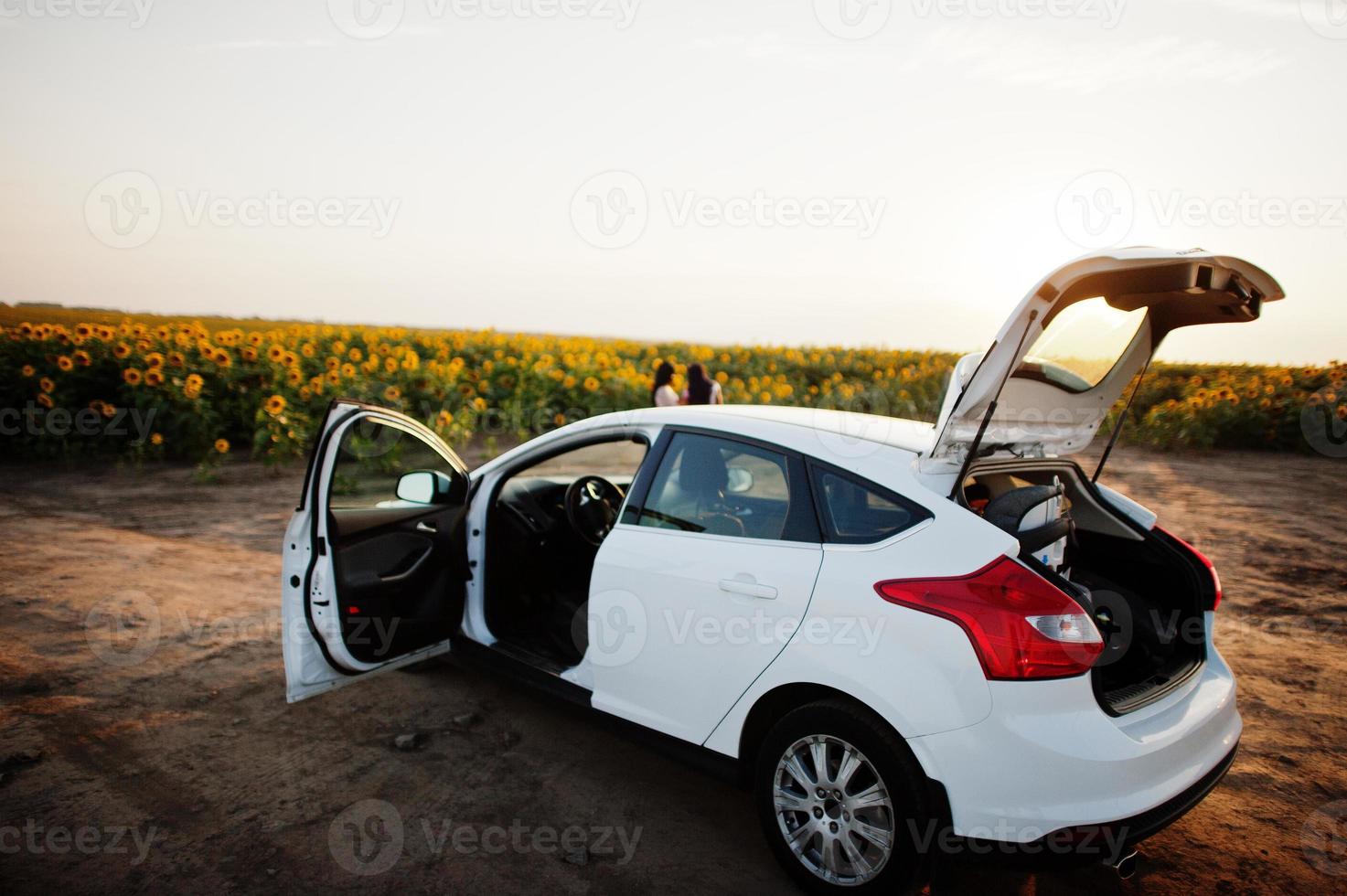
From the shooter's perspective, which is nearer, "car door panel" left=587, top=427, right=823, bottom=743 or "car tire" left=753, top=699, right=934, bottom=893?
"car tire" left=753, top=699, right=934, bottom=893

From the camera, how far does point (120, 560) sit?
6000 mm

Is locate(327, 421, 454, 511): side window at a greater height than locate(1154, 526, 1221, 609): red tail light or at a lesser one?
lesser

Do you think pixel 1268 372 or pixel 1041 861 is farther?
pixel 1268 372

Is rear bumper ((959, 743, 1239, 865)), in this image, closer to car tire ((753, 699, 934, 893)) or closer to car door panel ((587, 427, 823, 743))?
car tire ((753, 699, 934, 893))

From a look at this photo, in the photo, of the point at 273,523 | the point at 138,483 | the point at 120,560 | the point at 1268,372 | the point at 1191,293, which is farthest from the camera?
the point at 1268,372

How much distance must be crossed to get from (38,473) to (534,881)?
9.76 meters

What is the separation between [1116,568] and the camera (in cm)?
336

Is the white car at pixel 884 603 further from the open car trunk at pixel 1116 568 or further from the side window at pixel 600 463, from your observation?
the side window at pixel 600 463

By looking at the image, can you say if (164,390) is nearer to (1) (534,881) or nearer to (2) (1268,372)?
(1) (534,881)

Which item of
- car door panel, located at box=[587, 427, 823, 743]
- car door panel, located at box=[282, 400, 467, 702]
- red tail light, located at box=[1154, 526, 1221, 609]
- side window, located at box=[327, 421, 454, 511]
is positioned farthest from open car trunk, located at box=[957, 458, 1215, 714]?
side window, located at box=[327, 421, 454, 511]

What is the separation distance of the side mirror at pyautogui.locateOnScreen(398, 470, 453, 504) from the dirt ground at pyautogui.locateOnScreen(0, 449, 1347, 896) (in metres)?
1.04

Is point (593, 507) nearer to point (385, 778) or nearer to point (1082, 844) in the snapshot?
point (385, 778)

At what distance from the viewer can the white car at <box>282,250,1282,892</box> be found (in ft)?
7.18

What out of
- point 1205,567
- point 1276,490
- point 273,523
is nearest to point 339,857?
point 1205,567
